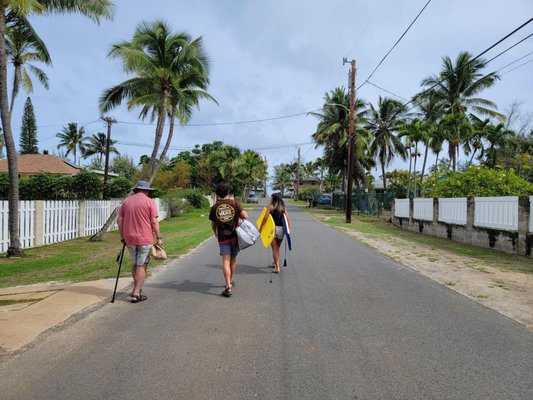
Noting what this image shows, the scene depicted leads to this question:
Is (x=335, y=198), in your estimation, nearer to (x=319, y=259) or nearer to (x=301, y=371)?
(x=319, y=259)

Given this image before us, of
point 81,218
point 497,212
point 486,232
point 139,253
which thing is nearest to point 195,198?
point 81,218

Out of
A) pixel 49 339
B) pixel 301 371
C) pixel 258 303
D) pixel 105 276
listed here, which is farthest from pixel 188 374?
pixel 105 276

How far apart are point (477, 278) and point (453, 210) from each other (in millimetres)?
8534

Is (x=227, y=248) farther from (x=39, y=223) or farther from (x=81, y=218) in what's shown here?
(x=81, y=218)

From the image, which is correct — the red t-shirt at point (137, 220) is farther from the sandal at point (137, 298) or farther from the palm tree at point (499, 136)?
the palm tree at point (499, 136)

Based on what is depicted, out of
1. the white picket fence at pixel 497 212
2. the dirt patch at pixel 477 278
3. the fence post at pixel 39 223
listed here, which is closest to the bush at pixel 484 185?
the white picket fence at pixel 497 212

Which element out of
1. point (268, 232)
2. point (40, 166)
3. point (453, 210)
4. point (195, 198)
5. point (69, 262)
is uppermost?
point (40, 166)

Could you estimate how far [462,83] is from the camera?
36.4 m

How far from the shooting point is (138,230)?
6.13 metres

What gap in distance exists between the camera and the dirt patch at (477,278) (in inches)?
248

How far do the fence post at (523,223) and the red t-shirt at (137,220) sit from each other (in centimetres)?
1001

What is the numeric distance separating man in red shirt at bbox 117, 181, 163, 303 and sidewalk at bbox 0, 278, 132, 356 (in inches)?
25.4

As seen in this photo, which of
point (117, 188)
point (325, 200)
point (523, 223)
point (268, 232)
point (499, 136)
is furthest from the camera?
point (325, 200)

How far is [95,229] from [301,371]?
1465 cm
